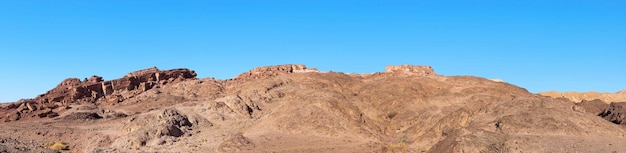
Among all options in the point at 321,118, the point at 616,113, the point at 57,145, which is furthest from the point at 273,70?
the point at 616,113

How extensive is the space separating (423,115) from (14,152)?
31809mm

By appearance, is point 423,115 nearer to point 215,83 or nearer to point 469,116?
point 469,116

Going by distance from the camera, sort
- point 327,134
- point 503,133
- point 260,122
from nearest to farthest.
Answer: point 503,133 → point 327,134 → point 260,122

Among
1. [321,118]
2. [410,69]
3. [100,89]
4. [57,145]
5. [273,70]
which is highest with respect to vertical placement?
[273,70]

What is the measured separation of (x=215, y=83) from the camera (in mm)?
78000

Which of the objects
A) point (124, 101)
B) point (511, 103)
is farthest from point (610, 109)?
point (124, 101)

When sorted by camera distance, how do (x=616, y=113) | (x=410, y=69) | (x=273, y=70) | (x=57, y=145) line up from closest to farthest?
(x=57, y=145), (x=616, y=113), (x=410, y=69), (x=273, y=70)

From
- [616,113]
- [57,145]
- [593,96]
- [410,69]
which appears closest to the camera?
[57,145]

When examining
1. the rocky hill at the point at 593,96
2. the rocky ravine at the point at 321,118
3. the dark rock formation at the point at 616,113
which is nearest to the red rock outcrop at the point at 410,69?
the rocky ravine at the point at 321,118

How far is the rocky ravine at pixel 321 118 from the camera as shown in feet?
→ 136

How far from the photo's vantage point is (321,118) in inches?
2014

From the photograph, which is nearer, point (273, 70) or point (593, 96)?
point (273, 70)

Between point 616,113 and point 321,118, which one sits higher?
point 616,113

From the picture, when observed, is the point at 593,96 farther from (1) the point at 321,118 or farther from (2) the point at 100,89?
(2) the point at 100,89
